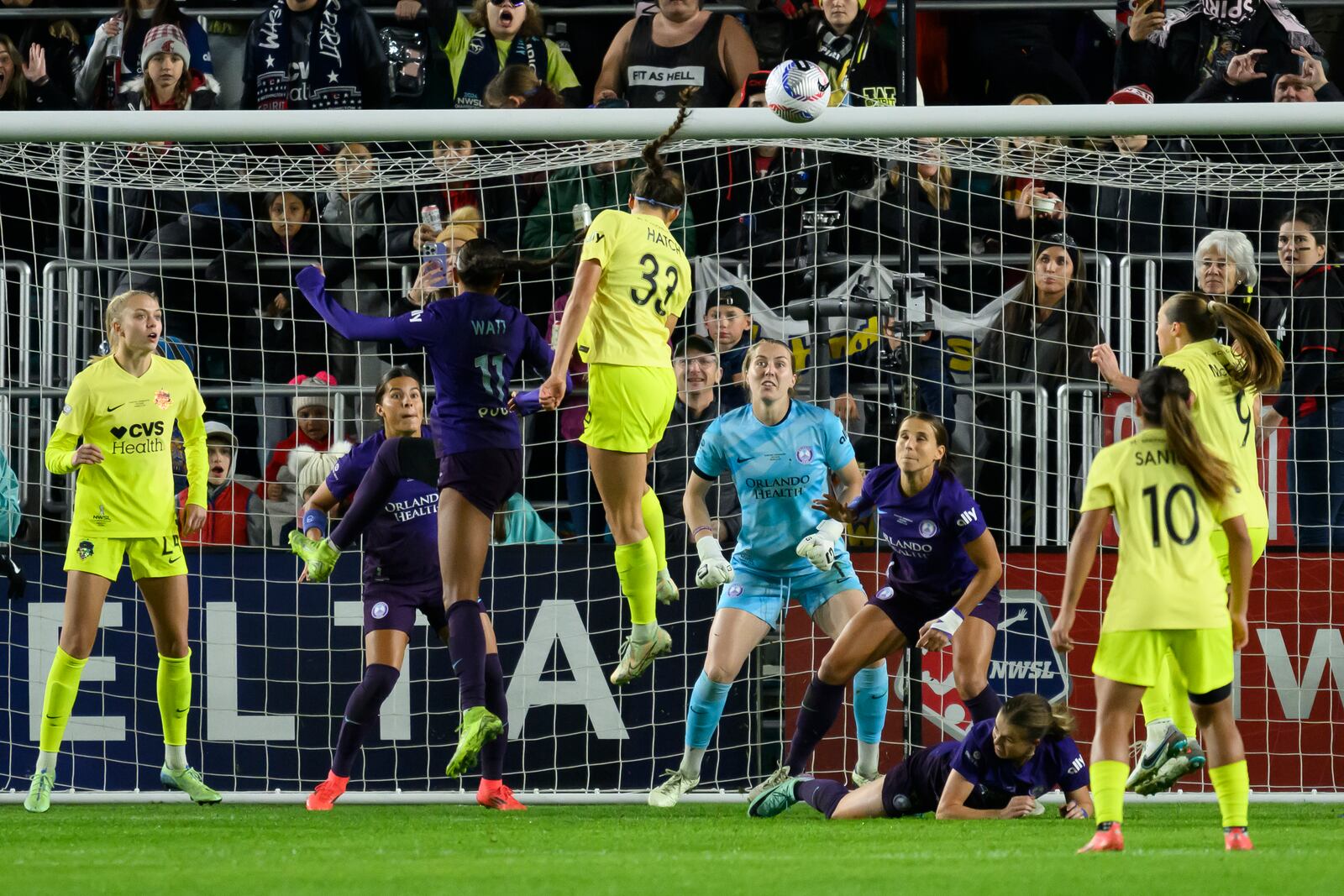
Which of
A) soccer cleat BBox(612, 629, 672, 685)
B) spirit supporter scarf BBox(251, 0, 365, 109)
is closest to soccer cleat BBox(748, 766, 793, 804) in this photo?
soccer cleat BBox(612, 629, 672, 685)

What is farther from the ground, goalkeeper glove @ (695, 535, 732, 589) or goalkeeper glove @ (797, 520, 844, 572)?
goalkeeper glove @ (797, 520, 844, 572)

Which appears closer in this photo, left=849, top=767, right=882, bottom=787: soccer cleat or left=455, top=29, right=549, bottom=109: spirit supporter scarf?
left=849, top=767, right=882, bottom=787: soccer cleat

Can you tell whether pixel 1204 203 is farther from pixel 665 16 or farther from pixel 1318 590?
pixel 665 16

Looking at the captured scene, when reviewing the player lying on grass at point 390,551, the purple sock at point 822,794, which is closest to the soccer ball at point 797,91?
the player lying on grass at point 390,551

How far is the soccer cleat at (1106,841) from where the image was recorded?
19.5 ft

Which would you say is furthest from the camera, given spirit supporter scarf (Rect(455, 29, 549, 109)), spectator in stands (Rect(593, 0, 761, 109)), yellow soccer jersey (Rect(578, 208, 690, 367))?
spirit supporter scarf (Rect(455, 29, 549, 109))

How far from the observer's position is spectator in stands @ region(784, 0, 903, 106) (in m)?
10.6

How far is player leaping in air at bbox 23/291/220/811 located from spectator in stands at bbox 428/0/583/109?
12.0 ft

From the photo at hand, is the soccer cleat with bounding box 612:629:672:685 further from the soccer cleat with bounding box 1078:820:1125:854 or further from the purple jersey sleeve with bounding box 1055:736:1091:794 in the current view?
the soccer cleat with bounding box 1078:820:1125:854

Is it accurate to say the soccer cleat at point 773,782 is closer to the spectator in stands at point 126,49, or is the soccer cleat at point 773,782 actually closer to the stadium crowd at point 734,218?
the stadium crowd at point 734,218

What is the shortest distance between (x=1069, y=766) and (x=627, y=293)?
2.82 metres

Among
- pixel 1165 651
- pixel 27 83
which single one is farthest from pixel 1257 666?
pixel 27 83

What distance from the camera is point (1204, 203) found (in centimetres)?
1020

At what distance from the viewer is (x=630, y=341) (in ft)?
25.3
